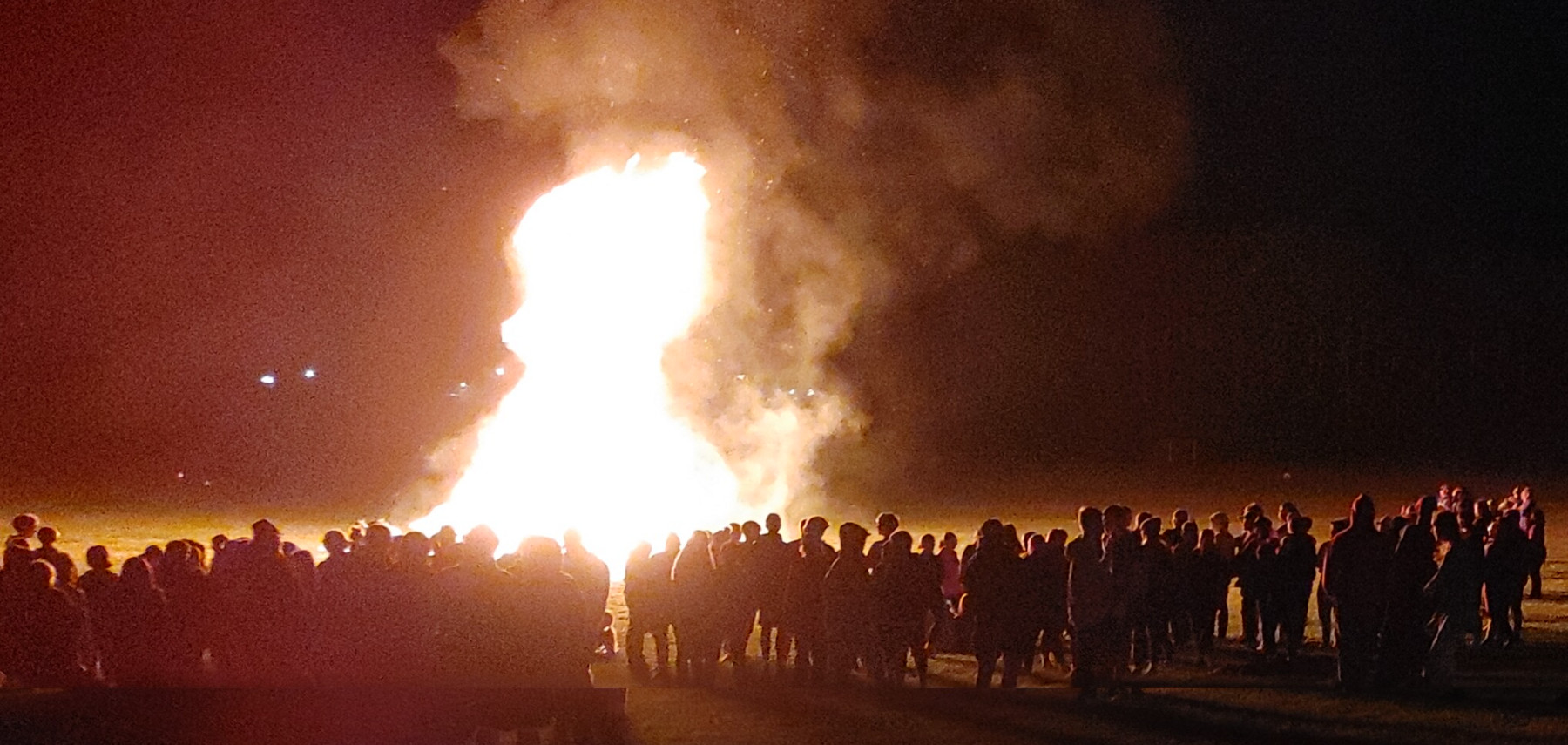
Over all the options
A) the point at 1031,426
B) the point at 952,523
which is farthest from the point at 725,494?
the point at 1031,426

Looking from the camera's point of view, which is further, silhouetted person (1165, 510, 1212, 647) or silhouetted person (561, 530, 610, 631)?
silhouetted person (1165, 510, 1212, 647)

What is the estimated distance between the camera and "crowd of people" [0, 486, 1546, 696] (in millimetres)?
9688

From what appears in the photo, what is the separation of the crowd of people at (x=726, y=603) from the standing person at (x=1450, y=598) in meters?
0.02

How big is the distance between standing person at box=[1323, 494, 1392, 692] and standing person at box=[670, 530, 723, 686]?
193 inches

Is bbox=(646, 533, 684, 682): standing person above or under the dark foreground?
above

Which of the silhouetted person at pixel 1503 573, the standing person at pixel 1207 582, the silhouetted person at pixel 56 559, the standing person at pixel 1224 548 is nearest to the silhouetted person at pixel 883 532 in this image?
the standing person at pixel 1207 582

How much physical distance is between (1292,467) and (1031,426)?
11.2 metres

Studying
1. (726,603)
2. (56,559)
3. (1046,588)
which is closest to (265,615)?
(56,559)

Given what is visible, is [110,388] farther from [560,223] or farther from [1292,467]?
[1292,467]

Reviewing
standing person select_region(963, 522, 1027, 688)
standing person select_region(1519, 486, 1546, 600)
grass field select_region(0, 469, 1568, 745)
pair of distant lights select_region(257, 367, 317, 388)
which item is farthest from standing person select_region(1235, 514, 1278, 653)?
pair of distant lights select_region(257, 367, 317, 388)

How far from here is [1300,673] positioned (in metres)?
12.1

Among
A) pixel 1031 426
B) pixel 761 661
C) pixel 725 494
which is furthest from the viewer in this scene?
pixel 1031 426

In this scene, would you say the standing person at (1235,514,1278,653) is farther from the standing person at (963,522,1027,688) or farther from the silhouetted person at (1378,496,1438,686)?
the standing person at (963,522,1027,688)

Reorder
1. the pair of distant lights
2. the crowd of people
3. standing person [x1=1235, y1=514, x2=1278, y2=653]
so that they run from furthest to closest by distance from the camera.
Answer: the pair of distant lights → standing person [x1=1235, y1=514, x2=1278, y2=653] → the crowd of people
